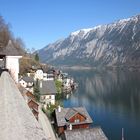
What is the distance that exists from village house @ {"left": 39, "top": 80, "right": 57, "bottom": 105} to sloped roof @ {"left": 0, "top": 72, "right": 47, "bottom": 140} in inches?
2506

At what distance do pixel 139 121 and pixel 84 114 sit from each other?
17484 millimetres

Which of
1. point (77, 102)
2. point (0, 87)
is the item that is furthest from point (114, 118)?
point (0, 87)

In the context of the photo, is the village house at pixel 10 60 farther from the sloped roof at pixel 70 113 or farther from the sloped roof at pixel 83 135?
the sloped roof at pixel 70 113

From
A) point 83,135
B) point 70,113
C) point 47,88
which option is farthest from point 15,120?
point 47,88

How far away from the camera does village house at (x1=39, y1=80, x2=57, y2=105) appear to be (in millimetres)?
75938

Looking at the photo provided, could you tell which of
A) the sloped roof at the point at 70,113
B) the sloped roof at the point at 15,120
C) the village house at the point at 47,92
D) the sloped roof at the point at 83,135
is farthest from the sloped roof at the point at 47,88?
the sloped roof at the point at 15,120

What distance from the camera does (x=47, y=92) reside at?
255 feet

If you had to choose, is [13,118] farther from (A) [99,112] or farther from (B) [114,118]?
(A) [99,112]

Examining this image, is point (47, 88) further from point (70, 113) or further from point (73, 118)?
point (73, 118)

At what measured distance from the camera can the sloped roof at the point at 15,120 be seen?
830cm

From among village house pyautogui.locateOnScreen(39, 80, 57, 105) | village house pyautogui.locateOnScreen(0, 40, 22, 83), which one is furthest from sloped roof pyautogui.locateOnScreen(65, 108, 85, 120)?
village house pyautogui.locateOnScreen(0, 40, 22, 83)

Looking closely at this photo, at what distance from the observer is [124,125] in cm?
5850

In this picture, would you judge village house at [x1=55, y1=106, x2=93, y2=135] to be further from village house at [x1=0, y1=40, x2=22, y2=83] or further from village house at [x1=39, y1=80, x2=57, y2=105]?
village house at [x1=0, y1=40, x2=22, y2=83]

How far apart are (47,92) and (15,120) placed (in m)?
69.1
